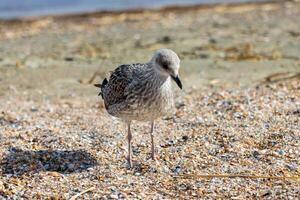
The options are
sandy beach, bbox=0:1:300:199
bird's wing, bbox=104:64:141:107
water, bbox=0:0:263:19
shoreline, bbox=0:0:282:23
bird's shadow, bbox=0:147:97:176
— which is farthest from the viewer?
water, bbox=0:0:263:19

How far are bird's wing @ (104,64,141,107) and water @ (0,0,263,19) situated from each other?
16.9 meters

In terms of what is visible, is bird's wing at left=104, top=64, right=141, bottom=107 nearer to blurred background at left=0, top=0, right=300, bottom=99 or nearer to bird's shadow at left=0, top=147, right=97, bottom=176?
bird's shadow at left=0, top=147, right=97, bottom=176

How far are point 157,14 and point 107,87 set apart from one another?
1461 centimetres

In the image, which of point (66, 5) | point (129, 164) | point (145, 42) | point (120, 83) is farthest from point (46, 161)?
point (66, 5)

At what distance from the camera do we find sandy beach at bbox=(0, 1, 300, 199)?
6711mm

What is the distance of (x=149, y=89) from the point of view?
23.0 ft

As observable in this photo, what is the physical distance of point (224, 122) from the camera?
8609 mm

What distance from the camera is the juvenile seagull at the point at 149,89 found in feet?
22.5

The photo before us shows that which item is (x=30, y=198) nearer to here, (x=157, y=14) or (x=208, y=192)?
(x=208, y=192)

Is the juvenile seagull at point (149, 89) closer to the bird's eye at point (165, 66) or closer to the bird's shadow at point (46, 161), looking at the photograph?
the bird's eye at point (165, 66)

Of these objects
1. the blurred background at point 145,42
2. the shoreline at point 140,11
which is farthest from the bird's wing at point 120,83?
the shoreline at point 140,11

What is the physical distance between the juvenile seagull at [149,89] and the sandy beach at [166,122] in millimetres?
546

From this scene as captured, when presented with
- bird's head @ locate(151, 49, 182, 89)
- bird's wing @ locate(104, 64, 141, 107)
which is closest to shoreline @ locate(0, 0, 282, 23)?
bird's wing @ locate(104, 64, 141, 107)

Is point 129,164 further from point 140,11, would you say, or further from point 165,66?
point 140,11
